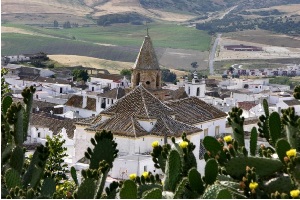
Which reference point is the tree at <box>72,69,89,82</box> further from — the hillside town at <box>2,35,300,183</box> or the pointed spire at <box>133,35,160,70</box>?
the pointed spire at <box>133,35,160,70</box>

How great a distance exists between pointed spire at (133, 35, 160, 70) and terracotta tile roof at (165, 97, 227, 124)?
11.5 feet

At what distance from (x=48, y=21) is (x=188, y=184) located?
163976mm

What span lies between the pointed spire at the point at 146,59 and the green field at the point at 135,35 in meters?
92.5

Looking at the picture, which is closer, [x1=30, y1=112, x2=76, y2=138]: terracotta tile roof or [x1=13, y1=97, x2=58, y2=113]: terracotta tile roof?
[x1=30, y1=112, x2=76, y2=138]: terracotta tile roof

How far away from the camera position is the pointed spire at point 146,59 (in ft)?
115

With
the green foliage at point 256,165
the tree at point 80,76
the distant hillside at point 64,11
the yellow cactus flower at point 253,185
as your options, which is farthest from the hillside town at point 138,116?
the distant hillside at point 64,11

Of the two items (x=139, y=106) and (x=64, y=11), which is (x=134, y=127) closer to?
(x=139, y=106)

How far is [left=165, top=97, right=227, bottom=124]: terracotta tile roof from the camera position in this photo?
98.5ft

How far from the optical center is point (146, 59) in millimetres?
35406

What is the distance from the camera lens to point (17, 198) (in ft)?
19.8

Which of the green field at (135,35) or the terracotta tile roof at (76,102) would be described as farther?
the green field at (135,35)

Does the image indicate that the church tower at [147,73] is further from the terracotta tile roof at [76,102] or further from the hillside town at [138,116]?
the terracotta tile roof at [76,102]

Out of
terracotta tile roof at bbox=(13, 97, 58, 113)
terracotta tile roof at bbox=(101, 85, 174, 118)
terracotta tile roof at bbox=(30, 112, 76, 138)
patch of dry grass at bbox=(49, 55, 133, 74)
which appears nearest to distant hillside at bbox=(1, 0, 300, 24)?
patch of dry grass at bbox=(49, 55, 133, 74)

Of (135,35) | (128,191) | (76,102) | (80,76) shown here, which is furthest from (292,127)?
(135,35)
